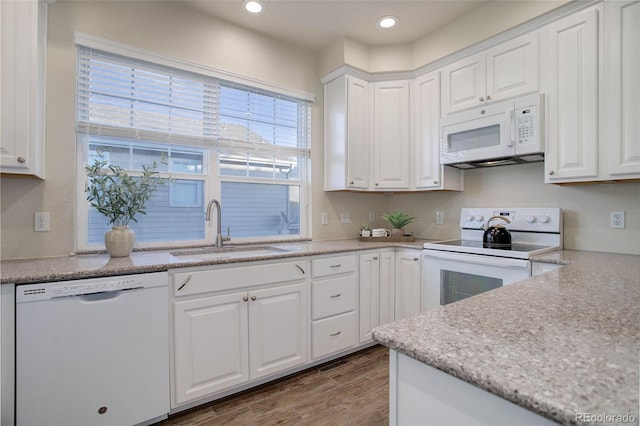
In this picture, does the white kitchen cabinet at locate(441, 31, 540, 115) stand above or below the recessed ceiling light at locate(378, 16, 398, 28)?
below

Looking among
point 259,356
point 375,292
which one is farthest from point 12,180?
point 375,292

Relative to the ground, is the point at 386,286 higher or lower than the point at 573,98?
lower

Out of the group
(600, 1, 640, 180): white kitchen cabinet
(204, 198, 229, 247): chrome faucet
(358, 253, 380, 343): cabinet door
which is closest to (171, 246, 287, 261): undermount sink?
(204, 198, 229, 247): chrome faucet

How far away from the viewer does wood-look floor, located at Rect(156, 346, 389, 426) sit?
1.82 meters

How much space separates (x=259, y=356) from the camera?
2.08m

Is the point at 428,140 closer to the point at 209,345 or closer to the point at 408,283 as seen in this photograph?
the point at 408,283

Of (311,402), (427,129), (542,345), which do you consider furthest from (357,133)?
(542,345)

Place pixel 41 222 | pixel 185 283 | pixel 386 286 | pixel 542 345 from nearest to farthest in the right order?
1. pixel 542 345
2. pixel 185 283
3. pixel 41 222
4. pixel 386 286

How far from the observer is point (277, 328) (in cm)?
217

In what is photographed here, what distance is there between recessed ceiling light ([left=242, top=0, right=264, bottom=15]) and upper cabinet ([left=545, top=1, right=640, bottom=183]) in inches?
83.1

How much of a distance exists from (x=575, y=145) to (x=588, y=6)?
888 millimetres

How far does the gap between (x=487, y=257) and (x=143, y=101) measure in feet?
8.88

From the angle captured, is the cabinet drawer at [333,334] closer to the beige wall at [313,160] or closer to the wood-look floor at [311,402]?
the wood-look floor at [311,402]

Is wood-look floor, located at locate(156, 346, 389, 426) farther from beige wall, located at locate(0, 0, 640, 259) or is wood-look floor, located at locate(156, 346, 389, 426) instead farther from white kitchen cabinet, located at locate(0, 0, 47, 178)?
white kitchen cabinet, located at locate(0, 0, 47, 178)
